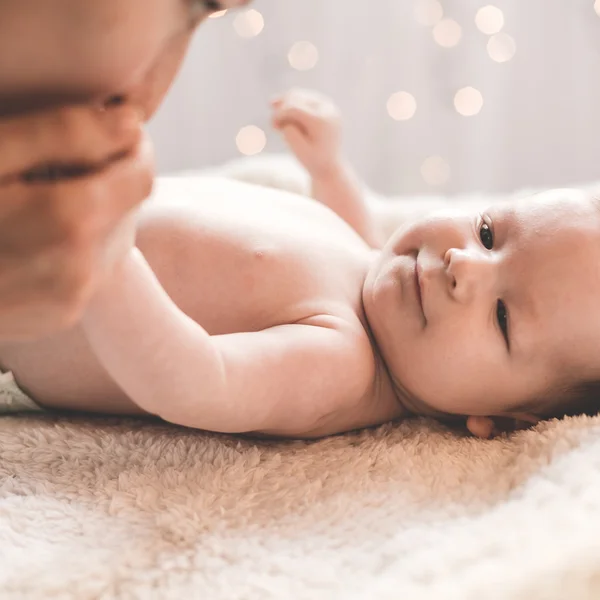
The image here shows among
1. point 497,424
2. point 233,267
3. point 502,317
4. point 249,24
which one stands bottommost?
point 497,424

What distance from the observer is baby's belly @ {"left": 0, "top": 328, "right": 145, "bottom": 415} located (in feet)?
2.95

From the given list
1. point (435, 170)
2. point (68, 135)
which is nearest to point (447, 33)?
point (435, 170)

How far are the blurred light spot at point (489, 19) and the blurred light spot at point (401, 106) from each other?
0.25 m

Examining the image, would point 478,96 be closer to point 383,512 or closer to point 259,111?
point 259,111

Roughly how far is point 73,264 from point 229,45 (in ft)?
5.48

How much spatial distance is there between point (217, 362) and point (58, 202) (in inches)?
13.7

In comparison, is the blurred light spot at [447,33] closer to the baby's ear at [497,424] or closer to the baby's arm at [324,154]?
the baby's arm at [324,154]

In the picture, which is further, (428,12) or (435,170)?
(435,170)

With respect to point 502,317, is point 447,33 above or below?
above

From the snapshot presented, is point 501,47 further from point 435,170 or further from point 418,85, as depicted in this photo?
point 435,170

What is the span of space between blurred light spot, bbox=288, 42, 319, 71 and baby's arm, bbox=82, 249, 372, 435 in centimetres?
121

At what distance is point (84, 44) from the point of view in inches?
14.8

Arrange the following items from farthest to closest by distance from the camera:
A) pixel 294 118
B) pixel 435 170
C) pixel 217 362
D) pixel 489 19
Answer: pixel 435 170, pixel 489 19, pixel 294 118, pixel 217 362

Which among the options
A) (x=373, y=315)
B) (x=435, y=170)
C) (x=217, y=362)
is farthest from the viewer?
(x=435, y=170)
